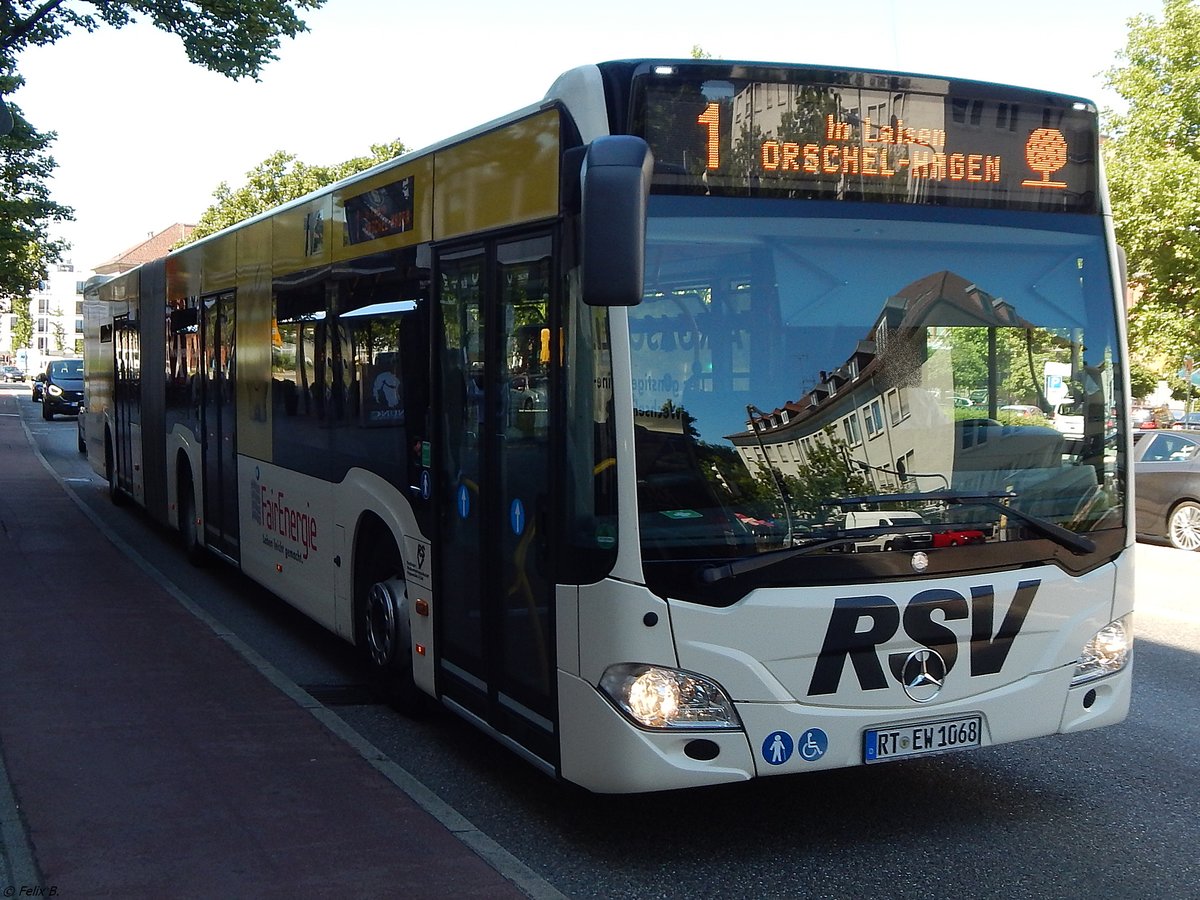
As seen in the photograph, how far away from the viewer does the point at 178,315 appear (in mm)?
12891

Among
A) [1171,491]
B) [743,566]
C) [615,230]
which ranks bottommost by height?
[1171,491]

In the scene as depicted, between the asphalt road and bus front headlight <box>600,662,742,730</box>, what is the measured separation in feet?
2.06

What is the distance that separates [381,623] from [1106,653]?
3.62 meters

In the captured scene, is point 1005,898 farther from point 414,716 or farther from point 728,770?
point 414,716

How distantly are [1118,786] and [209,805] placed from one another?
400 cm

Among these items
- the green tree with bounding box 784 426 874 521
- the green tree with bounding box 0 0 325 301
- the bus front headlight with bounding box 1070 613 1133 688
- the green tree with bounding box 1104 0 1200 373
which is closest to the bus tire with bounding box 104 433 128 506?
the green tree with bounding box 0 0 325 301

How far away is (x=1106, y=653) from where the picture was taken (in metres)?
5.39

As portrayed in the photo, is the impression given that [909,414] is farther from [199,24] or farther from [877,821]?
[199,24]

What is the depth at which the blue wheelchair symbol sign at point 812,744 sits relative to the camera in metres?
4.79

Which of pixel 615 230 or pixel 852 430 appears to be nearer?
pixel 615 230

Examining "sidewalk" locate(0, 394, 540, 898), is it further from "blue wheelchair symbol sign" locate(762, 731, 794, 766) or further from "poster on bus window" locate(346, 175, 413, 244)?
"poster on bus window" locate(346, 175, 413, 244)

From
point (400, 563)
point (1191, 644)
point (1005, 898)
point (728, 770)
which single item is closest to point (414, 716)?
point (400, 563)

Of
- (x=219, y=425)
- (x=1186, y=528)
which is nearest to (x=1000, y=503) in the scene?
(x=219, y=425)

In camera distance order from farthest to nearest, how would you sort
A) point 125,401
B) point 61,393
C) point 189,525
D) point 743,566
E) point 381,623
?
1. point 61,393
2. point 125,401
3. point 189,525
4. point 381,623
5. point 743,566
